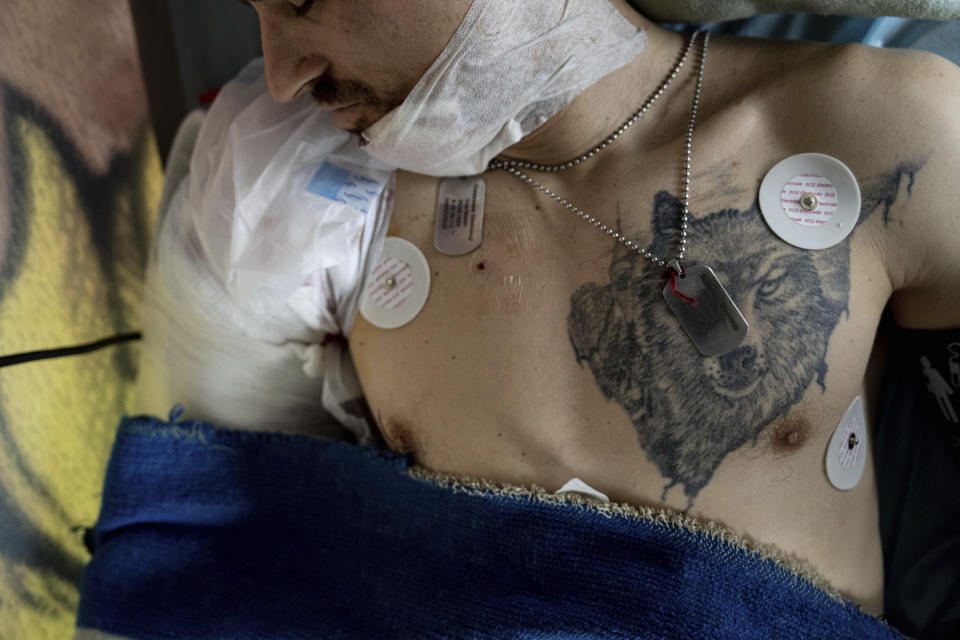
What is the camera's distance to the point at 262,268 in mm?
901

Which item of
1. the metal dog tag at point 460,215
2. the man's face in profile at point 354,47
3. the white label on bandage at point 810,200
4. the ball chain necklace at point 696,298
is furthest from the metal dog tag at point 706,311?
the man's face in profile at point 354,47

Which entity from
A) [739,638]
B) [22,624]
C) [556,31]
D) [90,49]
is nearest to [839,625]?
[739,638]

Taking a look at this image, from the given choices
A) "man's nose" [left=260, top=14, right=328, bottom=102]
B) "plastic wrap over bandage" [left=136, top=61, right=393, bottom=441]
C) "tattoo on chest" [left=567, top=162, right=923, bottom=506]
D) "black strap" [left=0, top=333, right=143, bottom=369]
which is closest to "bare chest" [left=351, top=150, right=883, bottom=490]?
"tattoo on chest" [left=567, top=162, right=923, bottom=506]

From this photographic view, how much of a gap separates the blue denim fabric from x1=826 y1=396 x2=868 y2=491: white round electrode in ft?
0.41

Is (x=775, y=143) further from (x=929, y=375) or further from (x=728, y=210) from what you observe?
(x=929, y=375)

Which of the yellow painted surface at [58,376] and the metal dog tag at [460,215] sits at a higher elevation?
→ the metal dog tag at [460,215]

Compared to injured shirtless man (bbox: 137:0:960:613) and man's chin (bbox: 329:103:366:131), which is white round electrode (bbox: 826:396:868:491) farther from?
man's chin (bbox: 329:103:366:131)

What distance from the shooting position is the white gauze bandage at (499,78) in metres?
0.76

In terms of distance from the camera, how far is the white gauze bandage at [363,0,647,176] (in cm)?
76

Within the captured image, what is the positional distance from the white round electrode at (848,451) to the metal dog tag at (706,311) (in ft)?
0.56

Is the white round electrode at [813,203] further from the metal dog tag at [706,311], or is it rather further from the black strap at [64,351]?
the black strap at [64,351]

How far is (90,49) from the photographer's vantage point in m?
1.08

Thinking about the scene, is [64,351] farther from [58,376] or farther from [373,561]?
[373,561]

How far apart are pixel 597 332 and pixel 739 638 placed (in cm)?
34
